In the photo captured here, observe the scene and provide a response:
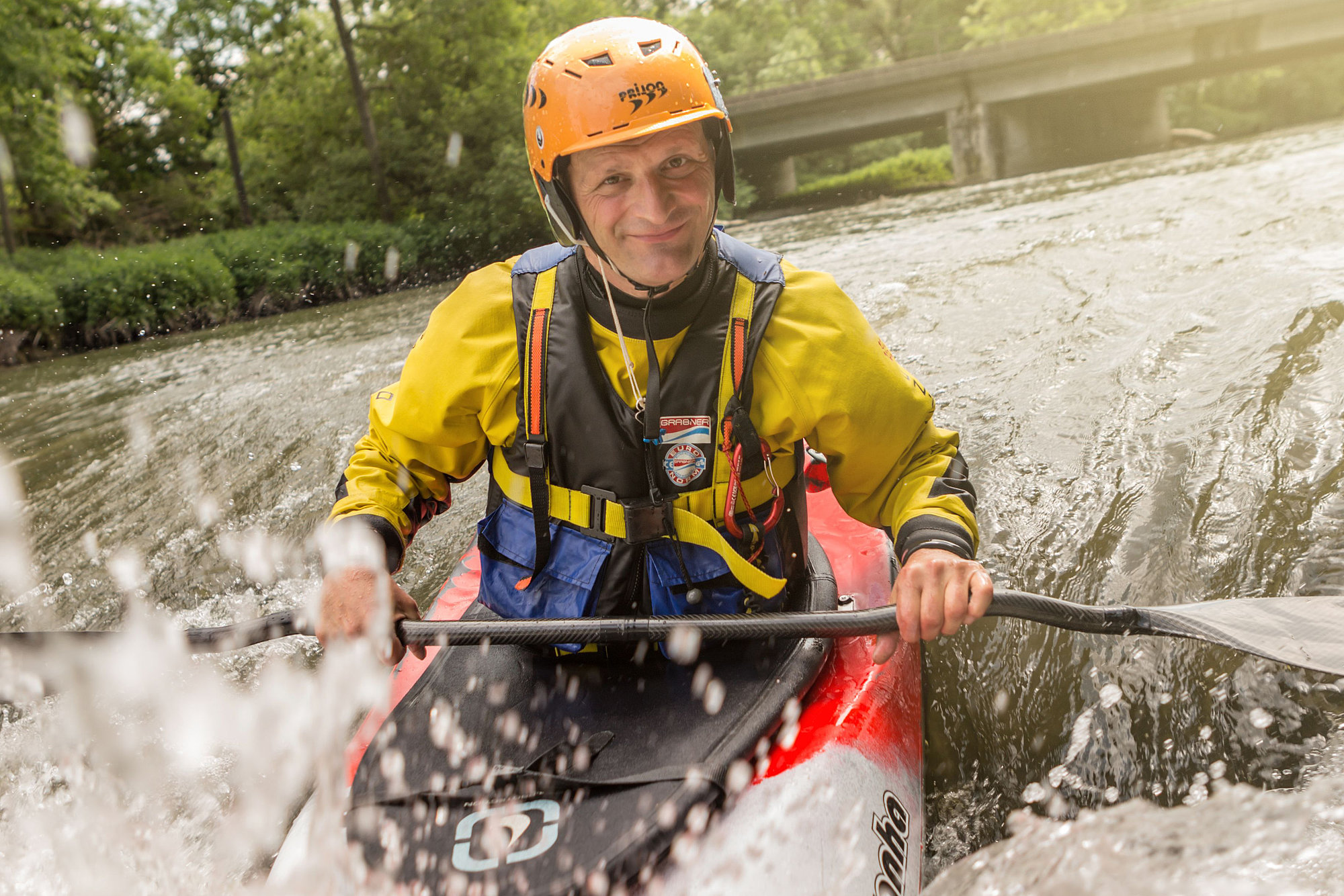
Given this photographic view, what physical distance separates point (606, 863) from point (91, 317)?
600 inches

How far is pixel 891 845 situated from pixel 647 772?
0.50 m

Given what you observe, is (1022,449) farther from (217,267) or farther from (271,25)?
(271,25)

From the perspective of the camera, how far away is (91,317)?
Answer: 1395cm

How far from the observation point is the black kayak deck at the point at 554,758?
1.61m

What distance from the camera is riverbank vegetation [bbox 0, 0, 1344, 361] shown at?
15.6 m

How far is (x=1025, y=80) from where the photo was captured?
77.5 feet

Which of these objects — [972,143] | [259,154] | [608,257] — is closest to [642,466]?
[608,257]

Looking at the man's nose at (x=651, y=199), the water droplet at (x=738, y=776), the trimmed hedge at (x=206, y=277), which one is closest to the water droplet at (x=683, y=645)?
the water droplet at (x=738, y=776)

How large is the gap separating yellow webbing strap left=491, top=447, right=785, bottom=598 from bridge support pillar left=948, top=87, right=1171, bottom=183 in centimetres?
2203

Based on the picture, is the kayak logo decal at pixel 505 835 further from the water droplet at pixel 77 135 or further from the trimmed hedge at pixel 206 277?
the water droplet at pixel 77 135

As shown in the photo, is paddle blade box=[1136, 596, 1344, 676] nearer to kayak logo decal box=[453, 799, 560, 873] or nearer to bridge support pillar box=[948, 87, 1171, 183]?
kayak logo decal box=[453, 799, 560, 873]

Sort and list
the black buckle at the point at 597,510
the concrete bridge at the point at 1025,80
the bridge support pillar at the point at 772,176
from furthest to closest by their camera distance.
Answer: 1. the bridge support pillar at the point at 772,176
2. the concrete bridge at the point at 1025,80
3. the black buckle at the point at 597,510

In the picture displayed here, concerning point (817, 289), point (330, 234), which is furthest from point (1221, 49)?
point (817, 289)

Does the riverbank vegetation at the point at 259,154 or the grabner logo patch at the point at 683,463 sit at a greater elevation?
the riverbank vegetation at the point at 259,154
